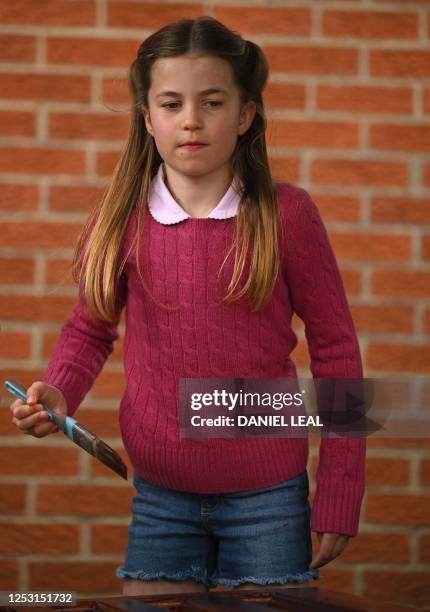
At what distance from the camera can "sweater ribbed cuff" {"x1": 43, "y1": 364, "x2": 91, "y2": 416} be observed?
169 centimetres

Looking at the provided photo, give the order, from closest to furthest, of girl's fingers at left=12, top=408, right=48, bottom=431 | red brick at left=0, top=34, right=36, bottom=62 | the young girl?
girl's fingers at left=12, top=408, right=48, bottom=431, the young girl, red brick at left=0, top=34, right=36, bottom=62

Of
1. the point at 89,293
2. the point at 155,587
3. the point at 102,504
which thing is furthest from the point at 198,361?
the point at 102,504

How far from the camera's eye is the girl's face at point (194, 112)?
5.20 ft

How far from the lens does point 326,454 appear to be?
65.3 inches

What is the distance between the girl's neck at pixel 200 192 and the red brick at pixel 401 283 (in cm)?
73

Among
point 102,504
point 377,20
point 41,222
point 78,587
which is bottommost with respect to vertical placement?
point 78,587

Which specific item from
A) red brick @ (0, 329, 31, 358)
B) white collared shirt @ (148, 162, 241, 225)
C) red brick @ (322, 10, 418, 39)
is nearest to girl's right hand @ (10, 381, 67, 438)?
white collared shirt @ (148, 162, 241, 225)

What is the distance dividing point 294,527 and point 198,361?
30cm

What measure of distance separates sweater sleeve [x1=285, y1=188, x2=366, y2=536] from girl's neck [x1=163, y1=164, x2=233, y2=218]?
0.12m

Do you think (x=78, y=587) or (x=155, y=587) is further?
(x=78, y=587)

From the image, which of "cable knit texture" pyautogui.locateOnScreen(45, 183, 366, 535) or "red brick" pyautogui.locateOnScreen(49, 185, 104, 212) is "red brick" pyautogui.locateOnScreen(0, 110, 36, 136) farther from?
"cable knit texture" pyautogui.locateOnScreen(45, 183, 366, 535)

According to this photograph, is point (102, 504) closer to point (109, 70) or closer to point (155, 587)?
point (155, 587)

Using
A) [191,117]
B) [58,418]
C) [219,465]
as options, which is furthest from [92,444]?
[191,117]

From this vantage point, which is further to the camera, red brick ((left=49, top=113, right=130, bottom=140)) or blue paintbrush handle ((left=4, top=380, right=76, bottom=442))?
red brick ((left=49, top=113, right=130, bottom=140))
